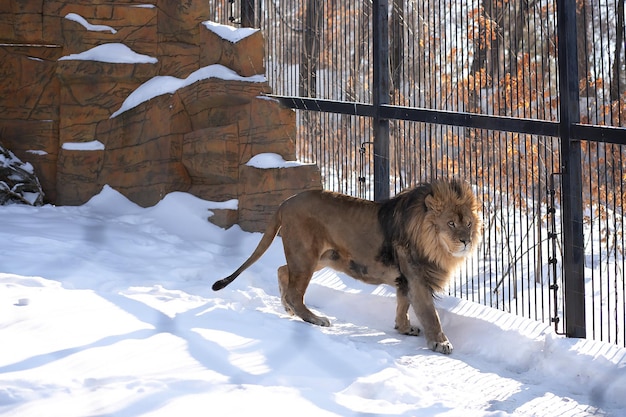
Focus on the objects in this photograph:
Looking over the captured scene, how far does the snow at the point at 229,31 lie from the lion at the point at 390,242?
11.1 ft

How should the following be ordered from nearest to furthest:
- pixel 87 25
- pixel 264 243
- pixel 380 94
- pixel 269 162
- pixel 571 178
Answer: pixel 571 178
pixel 264 243
pixel 380 94
pixel 269 162
pixel 87 25

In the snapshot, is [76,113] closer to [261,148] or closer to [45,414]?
[261,148]

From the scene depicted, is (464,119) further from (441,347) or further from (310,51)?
(310,51)

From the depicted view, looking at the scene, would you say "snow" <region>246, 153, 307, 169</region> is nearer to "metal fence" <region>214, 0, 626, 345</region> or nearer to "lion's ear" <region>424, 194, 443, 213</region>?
"metal fence" <region>214, 0, 626, 345</region>

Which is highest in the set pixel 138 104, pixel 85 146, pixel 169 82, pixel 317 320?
pixel 169 82

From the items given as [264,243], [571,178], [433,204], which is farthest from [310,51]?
[571,178]

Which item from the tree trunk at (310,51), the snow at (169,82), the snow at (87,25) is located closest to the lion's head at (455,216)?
the tree trunk at (310,51)

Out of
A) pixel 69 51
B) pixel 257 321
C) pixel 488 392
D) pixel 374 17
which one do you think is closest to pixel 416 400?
pixel 488 392

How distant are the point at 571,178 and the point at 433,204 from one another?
0.97 m

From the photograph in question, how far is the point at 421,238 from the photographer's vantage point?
19.3 ft

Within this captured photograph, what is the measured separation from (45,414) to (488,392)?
2.50 m

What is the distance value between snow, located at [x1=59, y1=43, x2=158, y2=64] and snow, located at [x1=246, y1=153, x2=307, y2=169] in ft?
6.81

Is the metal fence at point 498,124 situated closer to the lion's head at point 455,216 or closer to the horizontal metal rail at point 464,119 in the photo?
the horizontal metal rail at point 464,119

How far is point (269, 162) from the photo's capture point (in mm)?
8570
